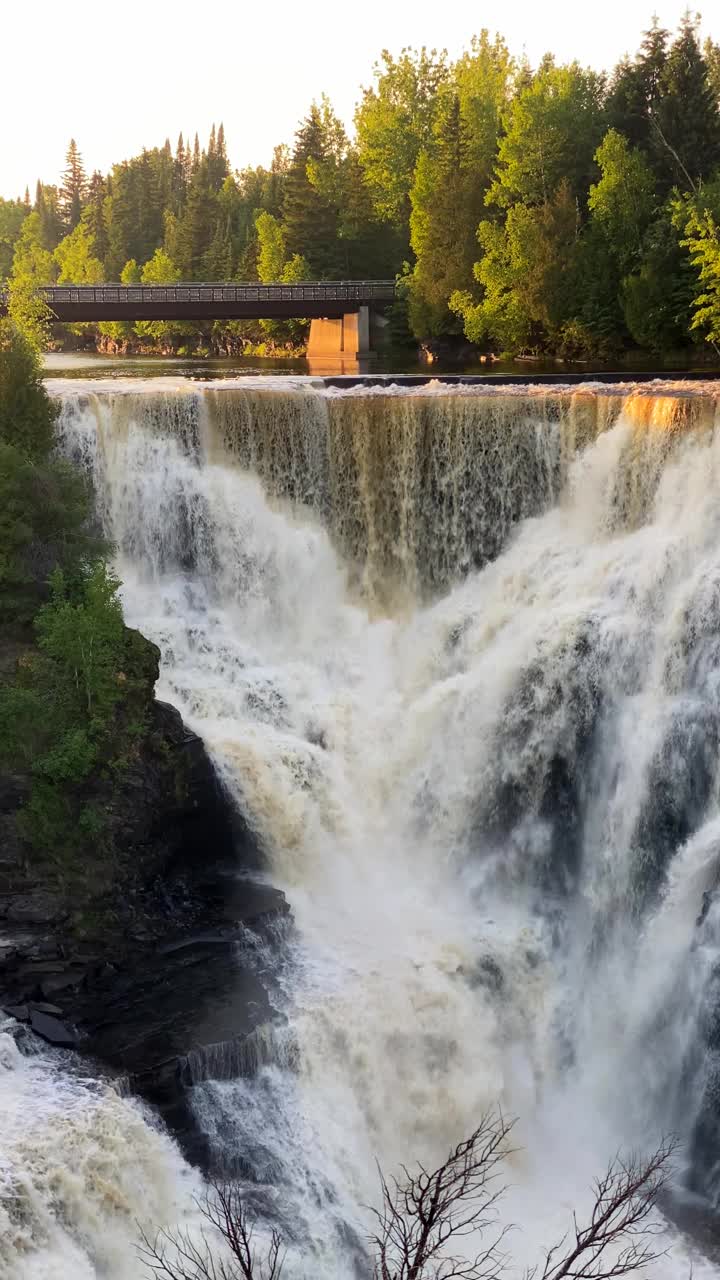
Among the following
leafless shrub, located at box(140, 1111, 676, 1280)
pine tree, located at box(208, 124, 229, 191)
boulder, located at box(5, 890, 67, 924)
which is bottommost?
leafless shrub, located at box(140, 1111, 676, 1280)

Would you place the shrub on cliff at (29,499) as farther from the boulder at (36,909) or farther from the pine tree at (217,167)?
the pine tree at (217,167)

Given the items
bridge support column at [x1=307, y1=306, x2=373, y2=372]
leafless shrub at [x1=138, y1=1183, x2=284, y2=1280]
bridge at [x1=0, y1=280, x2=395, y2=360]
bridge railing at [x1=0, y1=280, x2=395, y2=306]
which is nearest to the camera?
leafless shrub at [x1=138, y1=1183, x2=284, y2=1280]

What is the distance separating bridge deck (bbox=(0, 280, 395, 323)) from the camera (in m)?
51.5

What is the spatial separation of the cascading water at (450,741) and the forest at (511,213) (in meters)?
10.5

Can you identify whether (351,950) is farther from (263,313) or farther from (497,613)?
(263,313)

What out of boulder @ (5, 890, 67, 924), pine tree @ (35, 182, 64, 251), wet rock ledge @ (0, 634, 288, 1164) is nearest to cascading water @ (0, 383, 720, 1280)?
wet rock ledge @ (0, 634, 288, 1164)

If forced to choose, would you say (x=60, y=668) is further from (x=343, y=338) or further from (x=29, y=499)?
(x=343, y=338)

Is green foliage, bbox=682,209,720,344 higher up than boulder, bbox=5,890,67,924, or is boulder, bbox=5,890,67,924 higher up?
green foliage, bbox=682,209,720,344

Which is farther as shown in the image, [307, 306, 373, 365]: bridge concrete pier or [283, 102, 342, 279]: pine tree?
[283, 102, 342, 279]: pine tree

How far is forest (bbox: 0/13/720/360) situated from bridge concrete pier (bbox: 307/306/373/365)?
1581 millimetres

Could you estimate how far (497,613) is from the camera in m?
25.9

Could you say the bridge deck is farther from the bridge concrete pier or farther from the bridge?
the bridge concrete pier

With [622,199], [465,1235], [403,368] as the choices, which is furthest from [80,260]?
[465,1235]

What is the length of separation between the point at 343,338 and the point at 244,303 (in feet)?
25.2
